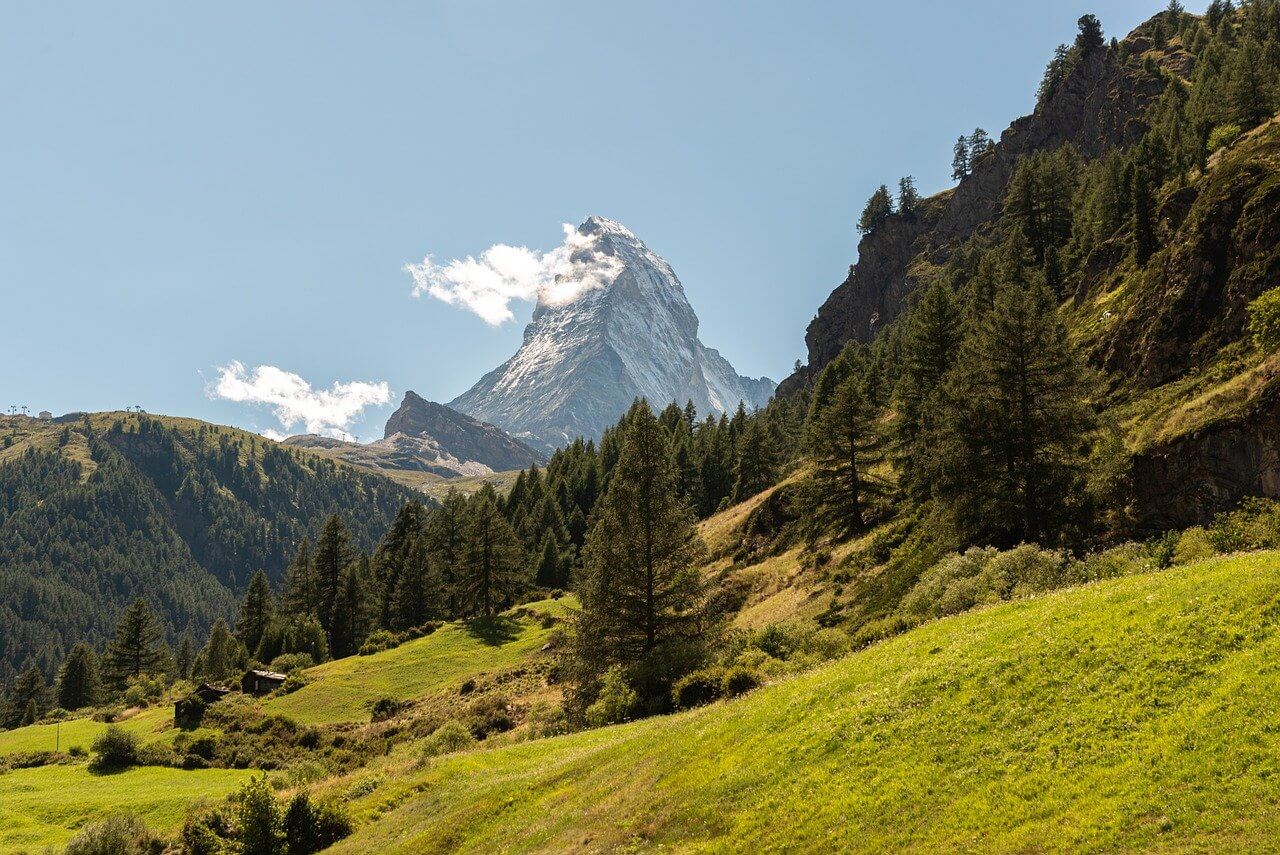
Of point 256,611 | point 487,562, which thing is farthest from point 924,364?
point 256,611

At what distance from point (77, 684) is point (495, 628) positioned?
220 ft

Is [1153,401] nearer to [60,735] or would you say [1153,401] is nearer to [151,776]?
[151,776]

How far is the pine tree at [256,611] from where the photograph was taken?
95000mm

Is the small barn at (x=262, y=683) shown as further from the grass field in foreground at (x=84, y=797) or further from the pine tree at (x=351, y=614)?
the pine tree at (x=351, y=614)

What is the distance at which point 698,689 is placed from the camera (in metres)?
31.0

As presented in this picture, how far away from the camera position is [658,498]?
41.6 m

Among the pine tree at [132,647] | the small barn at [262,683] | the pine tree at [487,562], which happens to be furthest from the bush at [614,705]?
the pine tree at [132,647]

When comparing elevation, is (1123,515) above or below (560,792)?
above

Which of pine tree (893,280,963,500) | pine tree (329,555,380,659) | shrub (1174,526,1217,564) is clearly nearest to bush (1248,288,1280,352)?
shrub (1174,526,1217,564)

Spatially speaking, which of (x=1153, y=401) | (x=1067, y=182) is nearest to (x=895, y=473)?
(x=1153, y=401)

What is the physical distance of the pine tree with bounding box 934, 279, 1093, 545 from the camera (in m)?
36.5

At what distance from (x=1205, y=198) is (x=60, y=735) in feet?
294

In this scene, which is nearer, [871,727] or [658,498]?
[871,727]

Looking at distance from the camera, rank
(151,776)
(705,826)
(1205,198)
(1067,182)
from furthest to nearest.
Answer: (1067,182), (1205,198), (151,776), (705,826)
